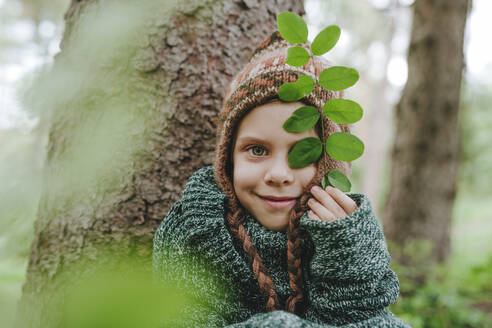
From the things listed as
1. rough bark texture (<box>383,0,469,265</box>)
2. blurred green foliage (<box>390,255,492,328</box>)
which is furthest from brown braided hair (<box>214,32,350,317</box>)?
rough bark texture (<box>383,0,469,265</box>)

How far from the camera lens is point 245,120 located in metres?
1.37

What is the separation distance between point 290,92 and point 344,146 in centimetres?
27

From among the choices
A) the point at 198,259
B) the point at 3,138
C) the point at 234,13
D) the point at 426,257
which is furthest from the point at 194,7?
the point at 426,257

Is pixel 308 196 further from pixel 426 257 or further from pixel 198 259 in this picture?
pixel 426 257

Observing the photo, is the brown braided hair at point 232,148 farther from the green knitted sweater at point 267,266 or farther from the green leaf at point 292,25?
the green leaf at point 292,25

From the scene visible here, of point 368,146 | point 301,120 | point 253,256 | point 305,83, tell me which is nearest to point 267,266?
point 253,256

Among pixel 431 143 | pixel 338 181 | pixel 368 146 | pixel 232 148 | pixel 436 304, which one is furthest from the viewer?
pixel 368 146

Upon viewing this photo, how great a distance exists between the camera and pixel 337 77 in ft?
4.01

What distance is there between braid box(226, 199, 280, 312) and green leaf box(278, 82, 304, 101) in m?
0.47

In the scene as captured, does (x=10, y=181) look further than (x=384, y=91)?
No

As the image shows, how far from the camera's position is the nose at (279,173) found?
1.27 meters

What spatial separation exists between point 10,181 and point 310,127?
921 millimetres

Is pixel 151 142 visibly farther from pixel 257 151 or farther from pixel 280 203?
pixel 280 203

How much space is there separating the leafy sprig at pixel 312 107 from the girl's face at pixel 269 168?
5 centimetres
